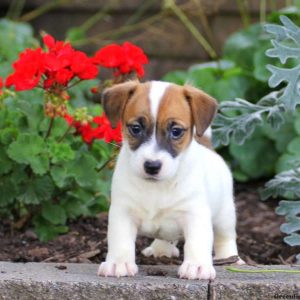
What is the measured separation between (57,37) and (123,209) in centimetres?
504

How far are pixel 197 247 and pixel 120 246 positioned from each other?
0.32 meters

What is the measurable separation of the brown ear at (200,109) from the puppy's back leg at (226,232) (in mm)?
670

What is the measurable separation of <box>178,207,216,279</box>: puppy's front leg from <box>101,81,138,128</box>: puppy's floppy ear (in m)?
0.50

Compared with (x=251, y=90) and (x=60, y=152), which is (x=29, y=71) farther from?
(x=251, y=90)

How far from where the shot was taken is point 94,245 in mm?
4652

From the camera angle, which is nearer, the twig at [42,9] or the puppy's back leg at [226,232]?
the puppy's back leg at [226,232]

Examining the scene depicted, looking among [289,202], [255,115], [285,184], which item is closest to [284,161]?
[285,184]

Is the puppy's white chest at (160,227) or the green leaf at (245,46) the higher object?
the green leaf at (245,46)

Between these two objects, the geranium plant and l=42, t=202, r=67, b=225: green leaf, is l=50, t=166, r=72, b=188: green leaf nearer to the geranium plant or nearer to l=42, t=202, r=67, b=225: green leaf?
the geranium plant

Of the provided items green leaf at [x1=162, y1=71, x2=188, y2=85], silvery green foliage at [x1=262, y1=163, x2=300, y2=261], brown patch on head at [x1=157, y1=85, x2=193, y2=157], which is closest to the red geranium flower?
brown patch on head at [x1=157, y1=85, x2=193, y2=157]

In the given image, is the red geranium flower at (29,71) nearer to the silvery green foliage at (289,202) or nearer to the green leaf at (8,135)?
the green leaf at (8,135)

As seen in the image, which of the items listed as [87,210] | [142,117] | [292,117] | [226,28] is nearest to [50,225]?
[87,210]

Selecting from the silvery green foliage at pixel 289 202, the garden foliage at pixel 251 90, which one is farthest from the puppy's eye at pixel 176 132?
the garden foliage at pixel 251 90

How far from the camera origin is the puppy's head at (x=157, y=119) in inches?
141
